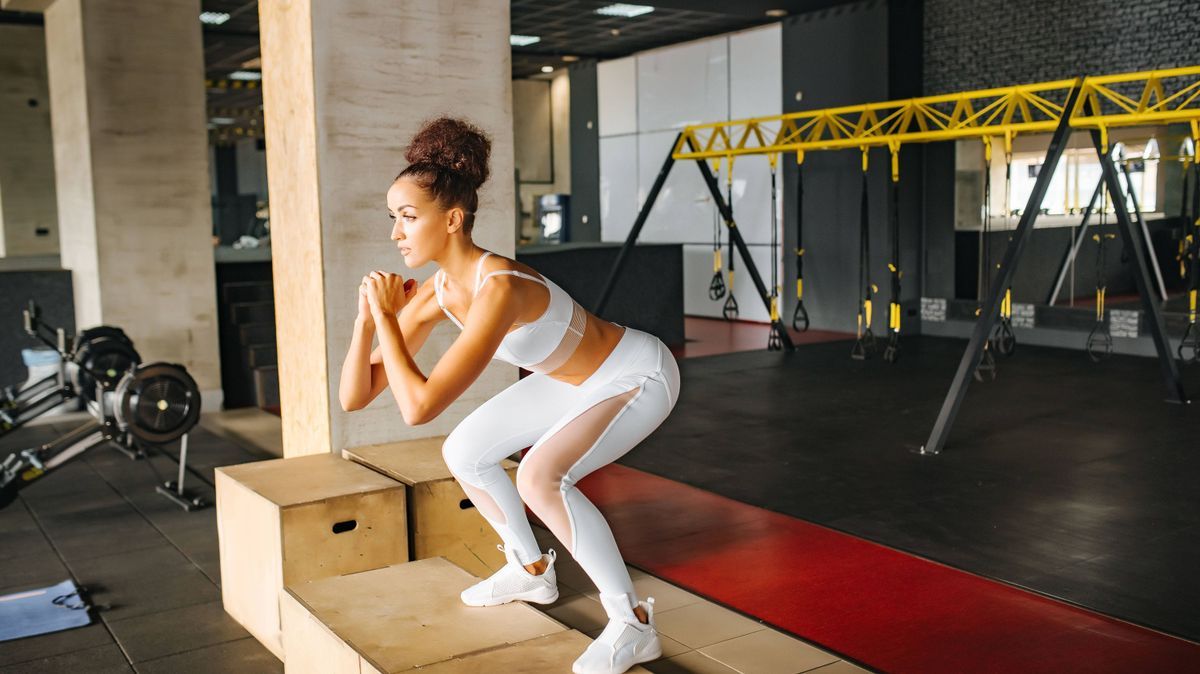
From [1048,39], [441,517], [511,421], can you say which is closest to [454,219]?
[511,421]

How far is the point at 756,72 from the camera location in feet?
38.9

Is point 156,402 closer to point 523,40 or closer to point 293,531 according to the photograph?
point 293,531

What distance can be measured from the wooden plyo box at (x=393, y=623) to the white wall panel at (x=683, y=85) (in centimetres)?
999

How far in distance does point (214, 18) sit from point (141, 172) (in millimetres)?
4265

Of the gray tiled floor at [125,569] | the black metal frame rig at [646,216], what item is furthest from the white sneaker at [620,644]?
the black metal frame rig at [646,216]

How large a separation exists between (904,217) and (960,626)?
7.89 metres

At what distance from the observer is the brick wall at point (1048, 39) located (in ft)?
28.5

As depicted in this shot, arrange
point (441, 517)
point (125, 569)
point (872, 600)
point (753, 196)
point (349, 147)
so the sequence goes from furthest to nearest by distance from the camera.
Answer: point (753, 196) < point (125, 569) < point (349, 147) < point (872, 600) < point (441, 517)

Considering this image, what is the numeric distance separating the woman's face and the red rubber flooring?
177cm

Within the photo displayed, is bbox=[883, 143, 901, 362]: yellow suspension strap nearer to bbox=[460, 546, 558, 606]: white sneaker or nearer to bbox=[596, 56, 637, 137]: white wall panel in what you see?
bbox=[460, 546, 558, 606]: white sneaker

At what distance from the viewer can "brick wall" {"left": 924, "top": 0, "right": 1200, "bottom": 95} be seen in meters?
8.68

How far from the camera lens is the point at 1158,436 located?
6129mm

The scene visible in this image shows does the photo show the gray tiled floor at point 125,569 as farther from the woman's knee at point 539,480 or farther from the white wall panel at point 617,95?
the white wall panel at point 617,95

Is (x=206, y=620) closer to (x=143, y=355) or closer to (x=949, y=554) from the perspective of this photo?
(x=949, y=554)
